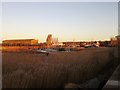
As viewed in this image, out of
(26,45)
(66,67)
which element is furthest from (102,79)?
(26,45)

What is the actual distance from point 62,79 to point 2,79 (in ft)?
5.87

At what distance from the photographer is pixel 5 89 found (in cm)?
582

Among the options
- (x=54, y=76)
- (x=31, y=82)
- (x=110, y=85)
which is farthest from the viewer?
(x=54, y=76)

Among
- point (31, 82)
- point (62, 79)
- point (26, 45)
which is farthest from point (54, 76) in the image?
point (26, 45)

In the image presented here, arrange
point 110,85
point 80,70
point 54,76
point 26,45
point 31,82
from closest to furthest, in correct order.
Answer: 1. point 110,85
2. point 31,82
3. point 54,76
4. point 80,70
5. point 26,45

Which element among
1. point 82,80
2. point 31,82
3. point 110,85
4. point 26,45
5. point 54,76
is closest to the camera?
point 110,85

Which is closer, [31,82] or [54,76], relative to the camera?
[31,82]

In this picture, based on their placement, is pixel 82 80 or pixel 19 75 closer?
pixel 19 75

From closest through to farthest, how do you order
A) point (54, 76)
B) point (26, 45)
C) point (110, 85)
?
1. point (110, 85)
2. point (54, 76)
3. point (26, 45)

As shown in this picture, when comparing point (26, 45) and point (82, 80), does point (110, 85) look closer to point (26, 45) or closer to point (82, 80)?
point (82, 80)

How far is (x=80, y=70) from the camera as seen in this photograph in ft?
26.0

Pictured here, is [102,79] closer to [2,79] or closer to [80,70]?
[80,70]

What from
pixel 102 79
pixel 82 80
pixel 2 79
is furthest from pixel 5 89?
pixel 102 79

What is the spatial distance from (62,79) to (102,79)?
1.52 meters
